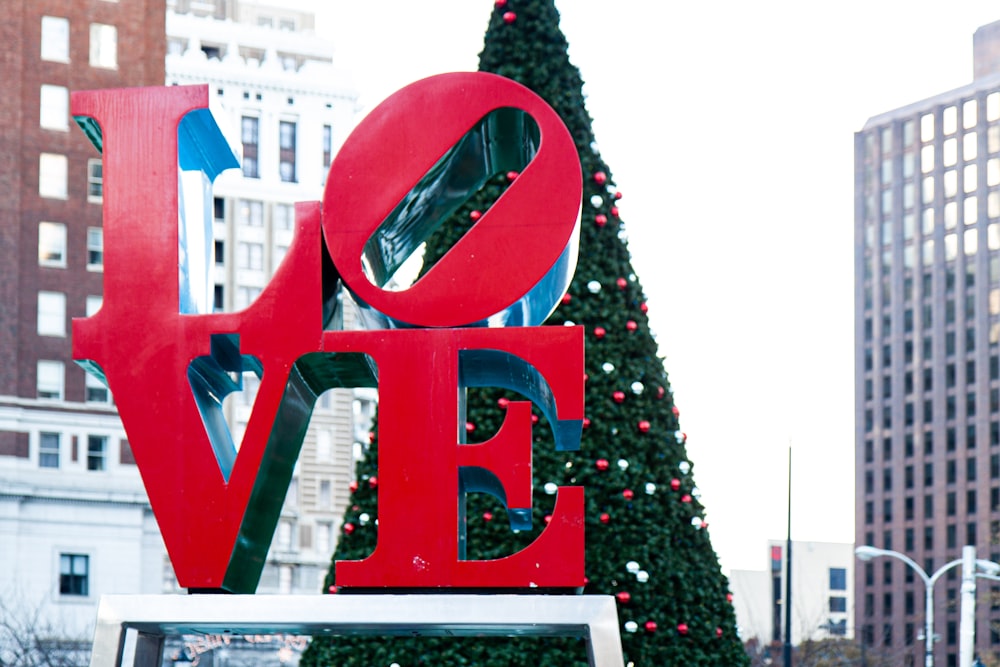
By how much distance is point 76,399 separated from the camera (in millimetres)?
65312

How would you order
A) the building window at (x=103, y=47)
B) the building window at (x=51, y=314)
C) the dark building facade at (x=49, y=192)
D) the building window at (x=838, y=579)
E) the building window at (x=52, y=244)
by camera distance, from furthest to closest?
the building window at (x=838, y=579), the building window at (x=103, y=47), the building window at (x=52, y=244), the building window at (x=51, y=314), the dark building facade at (x=49, y=192)

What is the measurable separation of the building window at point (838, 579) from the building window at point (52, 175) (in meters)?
96.9

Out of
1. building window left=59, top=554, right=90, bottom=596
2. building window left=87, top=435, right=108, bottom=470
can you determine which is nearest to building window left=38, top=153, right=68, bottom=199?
building window left=87, top=435, right=108, bottom=470

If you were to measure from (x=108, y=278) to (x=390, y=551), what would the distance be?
2.53m

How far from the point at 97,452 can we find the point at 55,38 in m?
16.9

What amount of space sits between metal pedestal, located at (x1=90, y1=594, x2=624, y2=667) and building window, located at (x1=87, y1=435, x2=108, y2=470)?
187ft

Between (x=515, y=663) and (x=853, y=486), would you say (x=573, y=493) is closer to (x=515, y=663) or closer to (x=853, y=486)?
(x=515, y=663)

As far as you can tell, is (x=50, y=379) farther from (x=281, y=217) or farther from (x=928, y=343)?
(x=928, y=343)

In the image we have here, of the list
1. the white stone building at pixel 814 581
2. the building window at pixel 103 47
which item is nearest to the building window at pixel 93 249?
the building window at pixel 103 47

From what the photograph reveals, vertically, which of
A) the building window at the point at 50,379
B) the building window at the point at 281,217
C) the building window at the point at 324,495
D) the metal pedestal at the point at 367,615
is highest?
the building window at the point at 281,217

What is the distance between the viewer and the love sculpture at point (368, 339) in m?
9.80

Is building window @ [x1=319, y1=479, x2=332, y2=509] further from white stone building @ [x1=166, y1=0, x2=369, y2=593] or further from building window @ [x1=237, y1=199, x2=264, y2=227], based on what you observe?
building window @ [x1=237, y1=199, x2=264, y2=227]

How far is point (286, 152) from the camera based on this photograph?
9412cm

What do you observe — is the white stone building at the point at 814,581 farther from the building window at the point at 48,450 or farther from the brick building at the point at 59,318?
the building window at the point at 48,450
